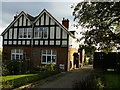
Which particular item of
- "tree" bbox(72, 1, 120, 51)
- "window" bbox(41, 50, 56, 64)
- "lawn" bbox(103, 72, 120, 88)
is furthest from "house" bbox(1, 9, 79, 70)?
"tree" bbox(72, 1, 120, 51)

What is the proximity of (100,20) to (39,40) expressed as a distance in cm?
1270

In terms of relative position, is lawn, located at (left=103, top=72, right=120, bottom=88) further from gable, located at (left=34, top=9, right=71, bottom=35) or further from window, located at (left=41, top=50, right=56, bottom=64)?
gable, located at (left=34, top=9, right=71, bottom=35)

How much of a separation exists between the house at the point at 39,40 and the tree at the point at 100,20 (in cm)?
946

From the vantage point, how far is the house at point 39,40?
1847cm

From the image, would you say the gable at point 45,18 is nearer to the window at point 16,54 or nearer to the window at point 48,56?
the window at point 48,56

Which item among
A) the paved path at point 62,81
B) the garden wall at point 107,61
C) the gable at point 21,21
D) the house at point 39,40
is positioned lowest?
the paved path at point 62,81

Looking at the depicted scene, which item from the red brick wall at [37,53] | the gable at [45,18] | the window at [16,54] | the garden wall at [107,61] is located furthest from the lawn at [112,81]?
the window at [16,54]

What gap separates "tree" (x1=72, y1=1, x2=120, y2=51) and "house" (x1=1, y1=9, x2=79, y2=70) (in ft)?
31.0

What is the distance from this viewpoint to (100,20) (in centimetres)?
834

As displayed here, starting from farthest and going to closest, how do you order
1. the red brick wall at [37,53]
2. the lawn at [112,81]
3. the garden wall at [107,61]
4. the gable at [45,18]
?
the gable at [45,18] < the red brick wall at [37,53] < the garden wall at [107,61] < the lawn at [112,81]

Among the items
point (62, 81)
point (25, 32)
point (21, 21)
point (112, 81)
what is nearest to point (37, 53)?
point (25, 32)

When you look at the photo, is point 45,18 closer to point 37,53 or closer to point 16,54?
point 37,53

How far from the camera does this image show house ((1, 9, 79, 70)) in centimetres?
1847

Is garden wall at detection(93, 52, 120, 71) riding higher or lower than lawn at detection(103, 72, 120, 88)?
higher
